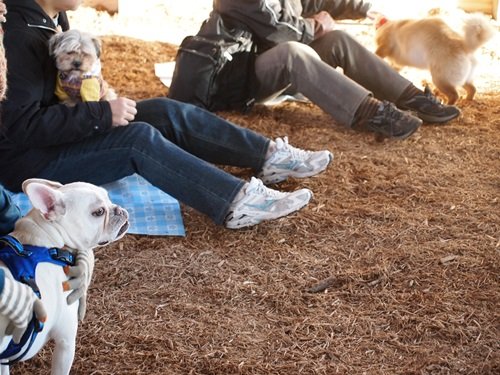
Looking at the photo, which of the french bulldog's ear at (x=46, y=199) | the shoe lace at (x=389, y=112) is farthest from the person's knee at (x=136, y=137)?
the shoe lace at (x=389, y=112)

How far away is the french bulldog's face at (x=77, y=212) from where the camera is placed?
1.55m

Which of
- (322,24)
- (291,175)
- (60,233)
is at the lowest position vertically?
(291,175)

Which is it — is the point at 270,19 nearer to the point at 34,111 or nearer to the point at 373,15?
the point at 373,15

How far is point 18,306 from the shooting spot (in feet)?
4.31

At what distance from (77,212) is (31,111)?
2.96 feet

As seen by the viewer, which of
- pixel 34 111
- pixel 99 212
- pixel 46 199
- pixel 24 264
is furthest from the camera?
pixel 34 111

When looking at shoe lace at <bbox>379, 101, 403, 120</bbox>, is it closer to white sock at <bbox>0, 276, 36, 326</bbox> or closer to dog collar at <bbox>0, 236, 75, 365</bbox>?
dog collar at <bbox>0, 236, 75, 365</bbox>

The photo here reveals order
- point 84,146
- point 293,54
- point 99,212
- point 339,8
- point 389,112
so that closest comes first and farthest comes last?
point 99,212 → point 84,146 → point 389,112 → point 293,54 → point 339,8

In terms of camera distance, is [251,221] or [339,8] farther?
[339,8]

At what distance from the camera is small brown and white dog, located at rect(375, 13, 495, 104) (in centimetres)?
391

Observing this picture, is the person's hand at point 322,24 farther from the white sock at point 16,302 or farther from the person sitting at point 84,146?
the white sock at point 16,302

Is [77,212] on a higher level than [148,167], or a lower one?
higher

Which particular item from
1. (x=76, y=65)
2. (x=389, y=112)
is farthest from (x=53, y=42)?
(x=389, y=112)

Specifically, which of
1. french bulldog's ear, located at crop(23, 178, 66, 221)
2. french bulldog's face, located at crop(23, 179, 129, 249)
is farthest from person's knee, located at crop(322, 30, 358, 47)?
french bulldog's ear, located at crop(23, 178, 66, 221)
